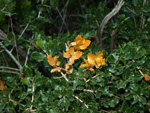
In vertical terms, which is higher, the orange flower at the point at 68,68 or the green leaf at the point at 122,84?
the orange flower at the point at 68,68

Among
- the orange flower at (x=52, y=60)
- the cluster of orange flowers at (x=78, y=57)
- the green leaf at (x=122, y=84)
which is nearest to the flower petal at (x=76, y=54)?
the cluster of orange flowers at (x=78, y=57)

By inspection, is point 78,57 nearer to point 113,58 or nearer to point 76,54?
point 76,54

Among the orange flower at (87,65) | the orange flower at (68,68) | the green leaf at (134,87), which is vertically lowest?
the green leaf at (134,87)

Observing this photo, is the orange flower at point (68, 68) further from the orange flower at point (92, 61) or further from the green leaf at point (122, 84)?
the green leaf at point (122, 84)

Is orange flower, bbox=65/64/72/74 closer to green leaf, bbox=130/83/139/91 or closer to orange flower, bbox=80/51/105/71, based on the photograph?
orange flower, bbox=80/51/105/71

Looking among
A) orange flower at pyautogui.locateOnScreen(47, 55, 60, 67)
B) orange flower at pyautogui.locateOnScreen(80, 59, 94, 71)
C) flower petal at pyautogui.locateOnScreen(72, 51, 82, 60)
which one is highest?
flower petal at pyautogui.locateOnScreen(72, 51, 82, 60)

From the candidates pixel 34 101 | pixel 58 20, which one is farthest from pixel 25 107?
pixel 58 20

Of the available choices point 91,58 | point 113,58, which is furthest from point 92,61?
point 113,58

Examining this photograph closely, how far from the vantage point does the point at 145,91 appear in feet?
3.94

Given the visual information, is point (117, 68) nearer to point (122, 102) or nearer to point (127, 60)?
point (127, 60)

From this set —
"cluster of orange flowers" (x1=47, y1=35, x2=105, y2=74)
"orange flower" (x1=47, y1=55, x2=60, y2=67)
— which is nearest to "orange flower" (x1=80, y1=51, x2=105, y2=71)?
"cluster of orange flowers" (x1=47, y1=35, x2=105, y2=74)

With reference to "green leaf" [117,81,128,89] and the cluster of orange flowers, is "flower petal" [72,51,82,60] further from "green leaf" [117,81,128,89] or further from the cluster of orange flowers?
"green leaf" [117,81,128,89]

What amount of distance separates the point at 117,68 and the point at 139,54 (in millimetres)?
152

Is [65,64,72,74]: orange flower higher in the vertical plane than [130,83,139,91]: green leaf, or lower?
higher
